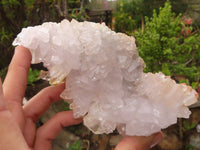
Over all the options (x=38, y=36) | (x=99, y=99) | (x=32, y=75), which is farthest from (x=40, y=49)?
(x=32, y=75)

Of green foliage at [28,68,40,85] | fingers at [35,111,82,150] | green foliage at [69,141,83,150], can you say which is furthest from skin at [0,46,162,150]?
green foliage at [69,141,83,150]

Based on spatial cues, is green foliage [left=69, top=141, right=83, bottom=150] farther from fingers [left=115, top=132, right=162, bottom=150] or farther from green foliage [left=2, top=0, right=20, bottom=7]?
green foliage [left=2, top=0, right=20, bottom=7]

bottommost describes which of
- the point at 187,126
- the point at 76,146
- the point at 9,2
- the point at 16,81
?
the point at 76,146

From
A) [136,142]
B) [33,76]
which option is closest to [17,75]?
[136,142]

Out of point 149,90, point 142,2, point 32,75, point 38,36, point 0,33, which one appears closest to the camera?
point 38,36

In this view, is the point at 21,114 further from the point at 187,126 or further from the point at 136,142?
the point at 187,126

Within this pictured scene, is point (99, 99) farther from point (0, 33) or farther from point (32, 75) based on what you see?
point (0, 33)

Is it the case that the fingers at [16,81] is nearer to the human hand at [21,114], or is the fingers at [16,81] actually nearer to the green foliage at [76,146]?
the human hand at [21,114]
